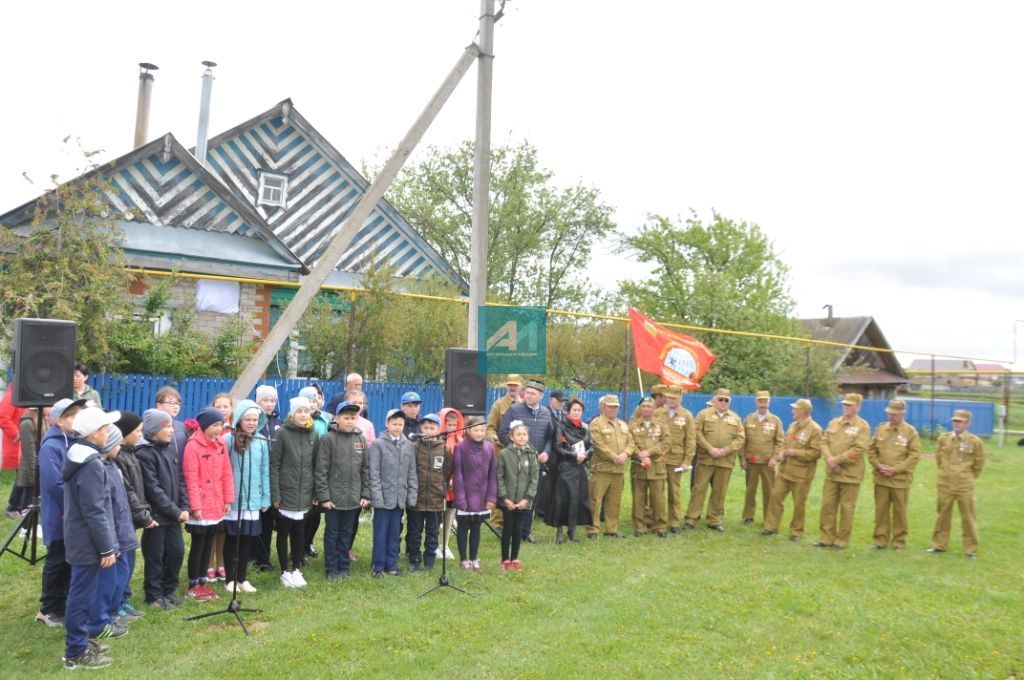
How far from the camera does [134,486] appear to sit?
610 centimetres

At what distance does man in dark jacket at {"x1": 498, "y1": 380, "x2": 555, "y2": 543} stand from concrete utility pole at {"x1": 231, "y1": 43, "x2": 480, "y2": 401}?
291 centimetres

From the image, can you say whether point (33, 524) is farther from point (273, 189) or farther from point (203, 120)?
point (273, 189)

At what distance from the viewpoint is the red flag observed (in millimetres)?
12883

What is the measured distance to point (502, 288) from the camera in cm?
3158

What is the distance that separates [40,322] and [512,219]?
2588 centimetres

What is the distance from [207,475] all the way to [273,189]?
57.4 ft

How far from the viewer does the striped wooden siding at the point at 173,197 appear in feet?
54.0

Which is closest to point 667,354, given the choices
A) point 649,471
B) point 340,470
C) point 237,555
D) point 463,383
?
point 649,471

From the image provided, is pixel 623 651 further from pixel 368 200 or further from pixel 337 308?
pixel 337 308

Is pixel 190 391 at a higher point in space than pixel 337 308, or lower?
lower

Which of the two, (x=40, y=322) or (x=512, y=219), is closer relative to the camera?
(x=40, y=322)

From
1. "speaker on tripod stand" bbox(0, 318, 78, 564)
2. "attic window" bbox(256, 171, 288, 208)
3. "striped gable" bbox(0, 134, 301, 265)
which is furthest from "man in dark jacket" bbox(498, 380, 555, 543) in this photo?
"attic window" bbox(256, 171, 288, 208)

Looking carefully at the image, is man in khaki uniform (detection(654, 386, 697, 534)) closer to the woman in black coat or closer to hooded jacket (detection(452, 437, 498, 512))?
the woman in black coat

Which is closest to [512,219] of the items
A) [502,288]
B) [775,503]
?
[502,288]
